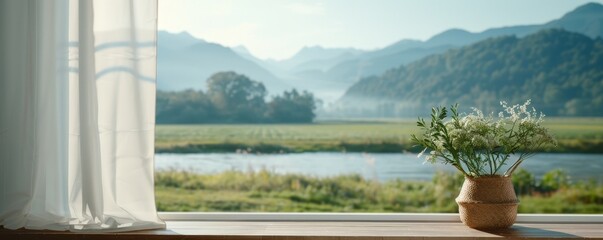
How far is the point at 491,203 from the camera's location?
342cm

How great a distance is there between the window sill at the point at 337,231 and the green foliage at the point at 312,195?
259 cm

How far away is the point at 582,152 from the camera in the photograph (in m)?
6.12

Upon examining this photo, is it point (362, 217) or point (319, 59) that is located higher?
point (319, 59)

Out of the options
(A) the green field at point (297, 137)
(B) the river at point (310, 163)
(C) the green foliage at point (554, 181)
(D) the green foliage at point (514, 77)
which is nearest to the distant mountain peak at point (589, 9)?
(D) the green foliage at point (514, 77)

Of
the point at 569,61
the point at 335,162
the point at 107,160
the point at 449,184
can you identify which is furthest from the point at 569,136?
the point at 107,160

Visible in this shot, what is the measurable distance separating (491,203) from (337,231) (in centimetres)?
71

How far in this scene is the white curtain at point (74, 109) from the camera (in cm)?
341

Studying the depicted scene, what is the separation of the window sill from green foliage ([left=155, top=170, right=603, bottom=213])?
259 cm

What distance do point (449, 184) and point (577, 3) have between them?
1.81 meters

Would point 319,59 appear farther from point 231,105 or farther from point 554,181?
point 554,181

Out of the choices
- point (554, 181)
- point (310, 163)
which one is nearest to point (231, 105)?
point (310, 163)

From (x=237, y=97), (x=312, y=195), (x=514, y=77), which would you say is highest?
(x=514, y=77)

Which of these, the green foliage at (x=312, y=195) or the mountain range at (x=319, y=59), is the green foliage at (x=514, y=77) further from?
the green foliage at (x=312, y=195)

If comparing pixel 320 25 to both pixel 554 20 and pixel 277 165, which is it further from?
pixel 554 20
